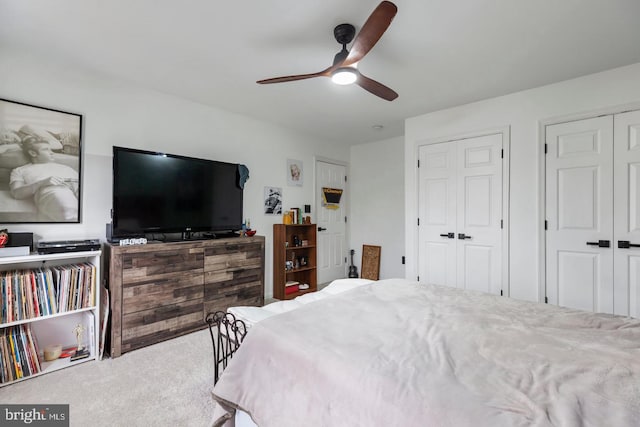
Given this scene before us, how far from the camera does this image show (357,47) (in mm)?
1729

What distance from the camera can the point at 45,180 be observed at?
2.35 meters

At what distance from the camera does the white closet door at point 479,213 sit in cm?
321

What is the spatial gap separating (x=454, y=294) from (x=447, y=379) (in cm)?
111

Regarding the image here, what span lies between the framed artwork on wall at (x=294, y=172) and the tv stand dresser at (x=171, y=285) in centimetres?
133

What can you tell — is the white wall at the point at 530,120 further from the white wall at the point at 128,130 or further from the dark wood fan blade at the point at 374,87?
the white wall at the point at 128,130

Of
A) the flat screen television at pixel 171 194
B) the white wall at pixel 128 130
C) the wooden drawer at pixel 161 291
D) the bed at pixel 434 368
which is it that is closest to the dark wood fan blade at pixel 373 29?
the bed at pixel 434 368

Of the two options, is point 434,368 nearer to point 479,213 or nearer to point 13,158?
point 479,213

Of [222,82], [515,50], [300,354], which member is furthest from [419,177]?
[300,354]

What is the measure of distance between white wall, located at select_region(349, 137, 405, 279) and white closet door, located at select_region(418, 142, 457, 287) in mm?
939

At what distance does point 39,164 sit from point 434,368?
313cm

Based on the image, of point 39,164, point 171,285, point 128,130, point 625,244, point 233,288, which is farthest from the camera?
point 233,288

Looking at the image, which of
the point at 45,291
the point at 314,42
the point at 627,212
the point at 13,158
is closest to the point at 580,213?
the point at 627,212

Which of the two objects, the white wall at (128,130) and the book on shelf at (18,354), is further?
the white wall at (128,130)

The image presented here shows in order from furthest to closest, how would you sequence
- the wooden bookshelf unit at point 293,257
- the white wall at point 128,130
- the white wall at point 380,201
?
the white wall at point 380,201, the wooden bookshelf unit at point 293,257, the white wall at point 128,130
